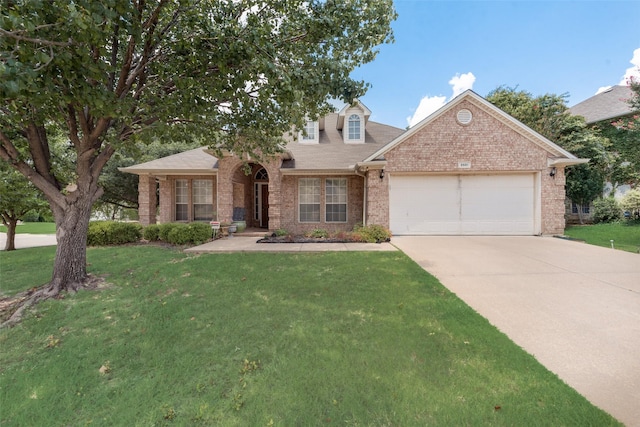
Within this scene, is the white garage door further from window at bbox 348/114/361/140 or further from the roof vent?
window at bbox 348/114/361/140

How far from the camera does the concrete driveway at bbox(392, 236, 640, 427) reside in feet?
8.50

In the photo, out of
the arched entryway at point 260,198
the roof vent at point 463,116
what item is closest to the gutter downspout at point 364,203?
the roof vent at point 463,116

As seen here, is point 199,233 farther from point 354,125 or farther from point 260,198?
point 354,125

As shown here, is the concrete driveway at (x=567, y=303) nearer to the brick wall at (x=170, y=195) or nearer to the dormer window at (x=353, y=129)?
the dormer window at (x=353, y=129)

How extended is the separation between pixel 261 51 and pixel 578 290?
7302mm

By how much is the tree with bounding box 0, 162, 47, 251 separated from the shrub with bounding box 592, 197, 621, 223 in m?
27.9

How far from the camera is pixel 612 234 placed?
→ 1232 centimetres

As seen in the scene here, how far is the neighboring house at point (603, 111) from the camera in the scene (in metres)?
16.6

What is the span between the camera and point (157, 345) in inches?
129

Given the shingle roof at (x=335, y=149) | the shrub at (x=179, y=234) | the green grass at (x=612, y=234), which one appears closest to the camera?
the shrub at (x=179, y=234)

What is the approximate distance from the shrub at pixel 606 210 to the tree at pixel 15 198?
27.9 m

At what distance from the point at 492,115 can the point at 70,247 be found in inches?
561

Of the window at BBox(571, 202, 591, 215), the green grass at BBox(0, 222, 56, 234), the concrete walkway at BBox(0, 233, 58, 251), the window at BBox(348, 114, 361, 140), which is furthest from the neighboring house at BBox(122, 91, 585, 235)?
the green grass at BBox(0, 222, 56, 234)

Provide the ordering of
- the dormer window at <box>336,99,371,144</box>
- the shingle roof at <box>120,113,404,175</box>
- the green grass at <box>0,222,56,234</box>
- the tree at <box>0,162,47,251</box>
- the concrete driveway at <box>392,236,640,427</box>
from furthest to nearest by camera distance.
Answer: the green grass at <box>0,222,56,234</box> < the dormer window at <box>336,99,371,144</box> < the shingle roof at <box>120,113,404,175</box> < the tree at <box>0,162,47,251</box> < the concrete driveway at <box>392,236,640,427</box>
